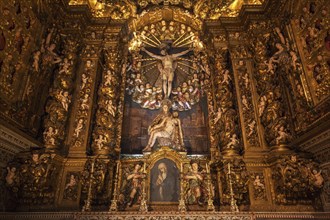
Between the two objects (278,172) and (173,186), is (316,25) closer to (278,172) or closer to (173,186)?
(278,172)

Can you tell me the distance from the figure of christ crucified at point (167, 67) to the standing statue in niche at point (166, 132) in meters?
1.21

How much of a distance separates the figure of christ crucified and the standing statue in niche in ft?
3.99

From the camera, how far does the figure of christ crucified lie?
8.38 metres

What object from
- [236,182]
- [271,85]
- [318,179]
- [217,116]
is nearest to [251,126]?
[217,116]

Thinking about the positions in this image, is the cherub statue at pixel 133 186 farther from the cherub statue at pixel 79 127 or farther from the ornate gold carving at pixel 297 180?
the ornate gold carving at pixel 297 180

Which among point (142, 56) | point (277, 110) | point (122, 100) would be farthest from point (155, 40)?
point (277, 110)

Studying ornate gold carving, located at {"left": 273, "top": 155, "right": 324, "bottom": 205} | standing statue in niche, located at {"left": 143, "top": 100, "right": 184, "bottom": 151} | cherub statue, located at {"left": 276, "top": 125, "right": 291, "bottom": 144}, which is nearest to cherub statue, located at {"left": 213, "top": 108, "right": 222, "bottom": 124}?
standing statue in niche, located at {"left": 143, "top": 100, "right": 184, "bottom": 151}

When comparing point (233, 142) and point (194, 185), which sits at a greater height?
point (233, 142)

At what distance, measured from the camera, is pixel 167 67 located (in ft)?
28.1

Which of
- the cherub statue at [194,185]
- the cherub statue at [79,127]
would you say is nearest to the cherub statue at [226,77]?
the cherub statue at [194,185]

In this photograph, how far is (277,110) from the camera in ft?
21.4

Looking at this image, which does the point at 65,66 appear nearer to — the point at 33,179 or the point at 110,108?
the point at 110,108

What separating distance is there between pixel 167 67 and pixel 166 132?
2530mm

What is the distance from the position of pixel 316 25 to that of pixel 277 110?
7.04 feet
